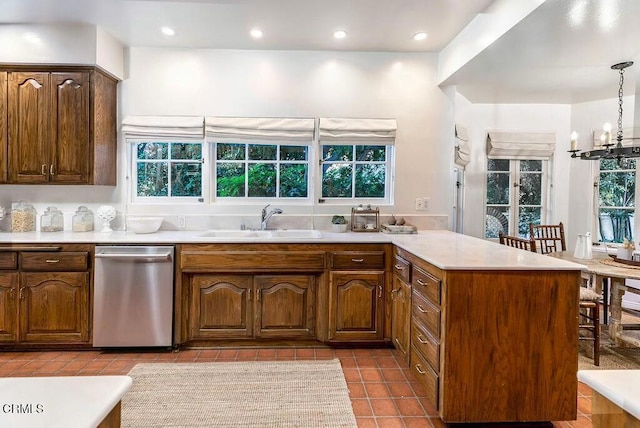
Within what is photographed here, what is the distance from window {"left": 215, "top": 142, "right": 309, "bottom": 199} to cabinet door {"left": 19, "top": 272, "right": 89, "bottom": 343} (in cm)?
140

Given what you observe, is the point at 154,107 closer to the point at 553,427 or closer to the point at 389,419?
the point at 389,419

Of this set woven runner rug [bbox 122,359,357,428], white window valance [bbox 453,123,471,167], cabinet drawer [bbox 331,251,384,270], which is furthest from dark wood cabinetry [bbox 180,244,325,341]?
white window valance [bbox 453,123,471,167]

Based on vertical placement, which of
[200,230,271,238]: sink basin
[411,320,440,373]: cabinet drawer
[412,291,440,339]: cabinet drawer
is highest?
[200,230,271,238]: sink basin

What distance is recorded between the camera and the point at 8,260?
2822 mm

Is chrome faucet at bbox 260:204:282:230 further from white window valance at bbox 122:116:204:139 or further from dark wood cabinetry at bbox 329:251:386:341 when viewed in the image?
white window valance at bbox 122:116:204:139

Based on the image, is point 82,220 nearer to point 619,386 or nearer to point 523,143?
point 619,386

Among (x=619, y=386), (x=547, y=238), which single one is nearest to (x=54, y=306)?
(x=619, y=386)

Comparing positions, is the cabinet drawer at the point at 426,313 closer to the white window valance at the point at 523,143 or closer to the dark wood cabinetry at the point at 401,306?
the dark wood cabinetry at the point at 401,306

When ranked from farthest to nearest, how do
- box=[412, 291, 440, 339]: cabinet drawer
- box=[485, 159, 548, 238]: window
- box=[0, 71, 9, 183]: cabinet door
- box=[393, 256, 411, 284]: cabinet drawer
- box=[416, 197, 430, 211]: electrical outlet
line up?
box=[485, 159, 548, 238]: window < box=[416, 197, 430, 211]: electrical outlet < box=[0, 71, 9, 183]: cabinet door < box=[393, 256, 411, 284]: cabinet drawer < box=[412, 291, 440, 339]: cabinet drawer

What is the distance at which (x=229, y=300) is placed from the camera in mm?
2957

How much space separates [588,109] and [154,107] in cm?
493

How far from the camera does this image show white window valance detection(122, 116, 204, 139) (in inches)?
135

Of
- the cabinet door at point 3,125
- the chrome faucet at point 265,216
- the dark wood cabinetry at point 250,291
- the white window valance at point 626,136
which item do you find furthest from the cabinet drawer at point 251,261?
the white window valance at point 626,136

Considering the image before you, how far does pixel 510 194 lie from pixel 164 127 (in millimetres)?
4272
